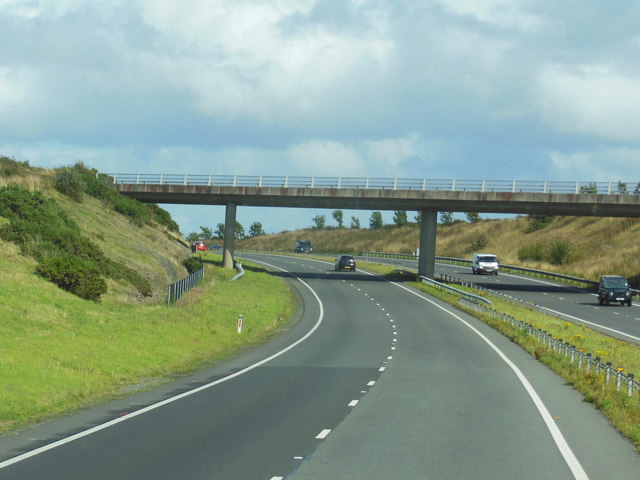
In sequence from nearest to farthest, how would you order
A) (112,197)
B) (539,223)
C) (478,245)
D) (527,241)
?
(112,197) < (527,241) < (478,245) < (539,223)

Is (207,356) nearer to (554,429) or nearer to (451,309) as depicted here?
(554,429)

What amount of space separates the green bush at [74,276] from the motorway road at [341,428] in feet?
33.8

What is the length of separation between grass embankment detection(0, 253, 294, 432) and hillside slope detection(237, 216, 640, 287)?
5326cm

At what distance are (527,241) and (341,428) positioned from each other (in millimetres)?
124928

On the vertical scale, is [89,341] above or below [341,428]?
below

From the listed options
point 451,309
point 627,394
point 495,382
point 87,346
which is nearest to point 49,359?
point 87,346

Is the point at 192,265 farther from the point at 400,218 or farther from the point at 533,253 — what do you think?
the point at 400,218

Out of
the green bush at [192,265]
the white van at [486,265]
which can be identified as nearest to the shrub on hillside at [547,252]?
the white van at [486,265]

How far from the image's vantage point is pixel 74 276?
33344 mm

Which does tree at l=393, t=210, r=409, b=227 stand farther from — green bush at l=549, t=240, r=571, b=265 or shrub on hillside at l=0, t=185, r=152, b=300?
shrub on hillside at l=0, t=185, r=152, b=300

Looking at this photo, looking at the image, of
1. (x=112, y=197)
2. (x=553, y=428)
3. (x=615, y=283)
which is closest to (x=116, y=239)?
(x=112, y=197)

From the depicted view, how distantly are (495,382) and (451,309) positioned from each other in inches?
1161

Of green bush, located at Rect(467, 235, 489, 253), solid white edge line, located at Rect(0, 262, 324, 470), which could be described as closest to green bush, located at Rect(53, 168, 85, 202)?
solid white edge line, located at Rect(0, 262, 324, 470)

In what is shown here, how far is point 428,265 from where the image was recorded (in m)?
71.1
